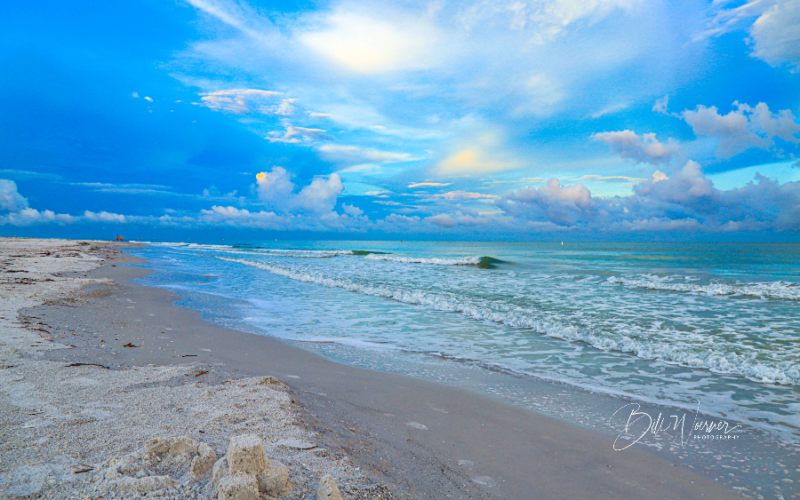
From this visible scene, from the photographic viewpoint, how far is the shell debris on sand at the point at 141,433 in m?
2.15

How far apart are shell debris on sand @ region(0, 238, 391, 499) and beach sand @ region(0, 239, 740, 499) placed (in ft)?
0.04

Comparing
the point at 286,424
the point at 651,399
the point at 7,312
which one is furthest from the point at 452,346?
the point at 7,312

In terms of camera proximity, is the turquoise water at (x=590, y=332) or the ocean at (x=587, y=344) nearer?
the ocean at (x=587, y=344)

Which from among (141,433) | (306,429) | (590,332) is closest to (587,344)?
(590,332)

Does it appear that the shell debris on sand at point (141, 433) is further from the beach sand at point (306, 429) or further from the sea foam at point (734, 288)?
the sea foam at point (734, 288)

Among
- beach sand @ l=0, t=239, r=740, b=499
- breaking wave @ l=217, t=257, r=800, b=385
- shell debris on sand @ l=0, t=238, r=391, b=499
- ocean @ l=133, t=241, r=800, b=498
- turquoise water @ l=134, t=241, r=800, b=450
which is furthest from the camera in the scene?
breaking wave @ l=217, t=257, r=800, b=385

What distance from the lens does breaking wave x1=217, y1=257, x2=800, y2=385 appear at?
6.32 m

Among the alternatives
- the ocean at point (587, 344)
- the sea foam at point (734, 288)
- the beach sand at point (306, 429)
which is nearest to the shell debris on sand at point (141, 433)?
the beach sand at point (306, 429)

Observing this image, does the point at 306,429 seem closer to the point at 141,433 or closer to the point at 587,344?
the point at 141,433

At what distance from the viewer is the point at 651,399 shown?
16.9 ft

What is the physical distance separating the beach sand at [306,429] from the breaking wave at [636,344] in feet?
13.9

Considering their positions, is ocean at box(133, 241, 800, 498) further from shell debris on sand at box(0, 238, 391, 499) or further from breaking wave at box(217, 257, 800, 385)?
shell debris on sand at box(0, 238, 391, 499)

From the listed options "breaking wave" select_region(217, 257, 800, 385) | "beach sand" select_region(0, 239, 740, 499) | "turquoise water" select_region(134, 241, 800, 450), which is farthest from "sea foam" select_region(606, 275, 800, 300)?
"beach sand" select_region(0, 239, 740, 499)

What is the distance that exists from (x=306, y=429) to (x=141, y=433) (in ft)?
3.90
